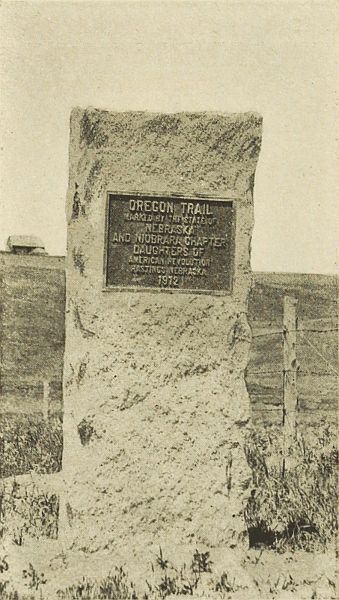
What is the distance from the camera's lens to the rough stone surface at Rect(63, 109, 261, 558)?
16.9ft

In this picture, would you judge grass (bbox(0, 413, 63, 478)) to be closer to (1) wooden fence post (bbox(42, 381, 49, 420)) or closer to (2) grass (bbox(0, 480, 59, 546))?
(1) wooden fence post (bbox(42, 381, 49, 420))

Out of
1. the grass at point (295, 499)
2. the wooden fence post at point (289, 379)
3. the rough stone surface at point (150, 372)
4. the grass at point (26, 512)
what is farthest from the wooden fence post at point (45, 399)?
the rough stone surface at point (150, 372)

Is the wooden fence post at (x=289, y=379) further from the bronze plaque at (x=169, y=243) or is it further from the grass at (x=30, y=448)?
the bronze plaque at (x=169, y=243)

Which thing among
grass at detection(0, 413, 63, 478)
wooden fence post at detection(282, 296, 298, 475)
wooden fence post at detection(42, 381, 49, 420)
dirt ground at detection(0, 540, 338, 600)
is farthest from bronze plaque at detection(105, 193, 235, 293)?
wooden fence post at detection(42, 381, 49, 420)

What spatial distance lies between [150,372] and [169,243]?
850 mm

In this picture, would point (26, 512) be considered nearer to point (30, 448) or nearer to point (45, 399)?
point (30, 448)

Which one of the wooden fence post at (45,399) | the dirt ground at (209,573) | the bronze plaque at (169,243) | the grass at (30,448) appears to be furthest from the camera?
the wooden fence post at (45,399)

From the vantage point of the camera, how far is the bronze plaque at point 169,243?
528 cm

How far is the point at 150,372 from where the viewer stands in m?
5.19

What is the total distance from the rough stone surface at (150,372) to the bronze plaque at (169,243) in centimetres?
8

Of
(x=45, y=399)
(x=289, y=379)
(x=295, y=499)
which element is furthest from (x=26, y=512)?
(x=45, y=399)

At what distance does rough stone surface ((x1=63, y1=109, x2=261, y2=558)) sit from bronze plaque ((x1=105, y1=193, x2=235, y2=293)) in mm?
78

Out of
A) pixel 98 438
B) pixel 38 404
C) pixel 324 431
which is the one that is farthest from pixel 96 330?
pixel 38 404

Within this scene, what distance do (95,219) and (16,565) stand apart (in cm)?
222
